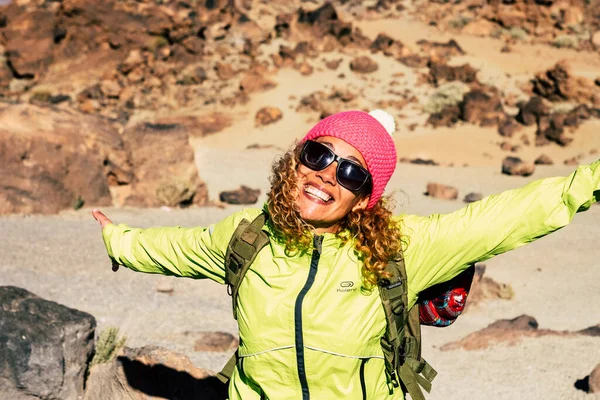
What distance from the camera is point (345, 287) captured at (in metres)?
2.71

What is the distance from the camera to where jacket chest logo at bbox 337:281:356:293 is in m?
2.71

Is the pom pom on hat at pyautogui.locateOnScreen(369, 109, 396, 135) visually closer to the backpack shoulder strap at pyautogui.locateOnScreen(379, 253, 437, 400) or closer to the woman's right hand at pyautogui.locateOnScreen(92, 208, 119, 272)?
the backpack shoulder strap at pyautogui.locateOnScreen(379, 253, 437, 400)

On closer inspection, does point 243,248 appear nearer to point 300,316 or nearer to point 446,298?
point 300,316

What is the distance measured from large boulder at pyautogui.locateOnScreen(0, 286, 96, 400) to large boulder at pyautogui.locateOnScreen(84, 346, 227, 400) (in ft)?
1.19

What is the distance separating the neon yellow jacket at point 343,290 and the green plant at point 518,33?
2798 cm

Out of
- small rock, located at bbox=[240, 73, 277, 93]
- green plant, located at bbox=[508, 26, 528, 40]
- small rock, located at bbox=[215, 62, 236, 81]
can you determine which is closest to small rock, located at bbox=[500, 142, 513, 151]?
small rock, located at bbox=[240, 73, 277, 93]

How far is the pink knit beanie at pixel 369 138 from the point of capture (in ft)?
8.90

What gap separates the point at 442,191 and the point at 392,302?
35.4 ft

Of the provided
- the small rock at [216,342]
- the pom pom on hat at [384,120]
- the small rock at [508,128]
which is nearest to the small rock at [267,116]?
the small rock at [508,128]

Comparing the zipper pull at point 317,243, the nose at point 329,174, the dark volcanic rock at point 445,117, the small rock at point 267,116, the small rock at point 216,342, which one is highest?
the nose at point 329,174

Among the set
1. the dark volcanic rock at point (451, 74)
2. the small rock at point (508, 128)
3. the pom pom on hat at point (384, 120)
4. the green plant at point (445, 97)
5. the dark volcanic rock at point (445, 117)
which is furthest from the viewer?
the dark volcanic rock at point (451, 74)

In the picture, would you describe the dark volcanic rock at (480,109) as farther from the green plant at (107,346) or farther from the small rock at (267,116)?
the green plant at (107,346)

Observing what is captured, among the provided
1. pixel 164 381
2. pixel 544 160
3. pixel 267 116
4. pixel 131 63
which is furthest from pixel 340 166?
pixel 131 63

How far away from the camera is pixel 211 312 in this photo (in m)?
7.52
